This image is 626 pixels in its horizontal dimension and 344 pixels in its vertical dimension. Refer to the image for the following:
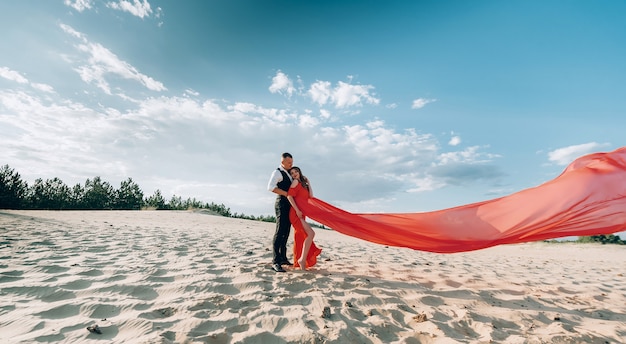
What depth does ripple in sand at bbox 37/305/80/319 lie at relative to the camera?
301 centimetres

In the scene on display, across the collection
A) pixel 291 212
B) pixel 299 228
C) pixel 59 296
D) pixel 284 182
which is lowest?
pixel 59 296

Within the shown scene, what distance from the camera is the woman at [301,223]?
511 centimetres

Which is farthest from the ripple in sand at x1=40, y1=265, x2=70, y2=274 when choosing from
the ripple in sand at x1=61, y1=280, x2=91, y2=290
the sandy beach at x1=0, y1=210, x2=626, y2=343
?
the ripple in sand at x1=61, y1=280, x2=91, y2=290

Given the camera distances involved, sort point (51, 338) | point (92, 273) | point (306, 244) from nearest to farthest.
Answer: point (51, 338) < point (92, 273) < point (306, 244)

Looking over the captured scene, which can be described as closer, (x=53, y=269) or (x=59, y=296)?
(x=59, y=296)

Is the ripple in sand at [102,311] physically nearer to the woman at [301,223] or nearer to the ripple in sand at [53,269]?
the ripple in sand at [53,269]

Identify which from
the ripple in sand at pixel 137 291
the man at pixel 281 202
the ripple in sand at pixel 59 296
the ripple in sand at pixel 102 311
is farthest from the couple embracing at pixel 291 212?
the ripple in sand at pixel 59 296

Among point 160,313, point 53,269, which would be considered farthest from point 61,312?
point 53,269

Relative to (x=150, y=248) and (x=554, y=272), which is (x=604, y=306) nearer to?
(x=554, y=272)

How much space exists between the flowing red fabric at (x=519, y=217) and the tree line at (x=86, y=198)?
19.9m

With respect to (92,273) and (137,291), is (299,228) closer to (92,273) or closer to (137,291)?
(137,291)

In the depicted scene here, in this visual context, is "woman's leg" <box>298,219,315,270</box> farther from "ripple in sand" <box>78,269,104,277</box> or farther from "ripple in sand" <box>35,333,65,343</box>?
"ripple in sand" <box>35,333,65,343</box>

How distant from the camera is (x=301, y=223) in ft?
17.1

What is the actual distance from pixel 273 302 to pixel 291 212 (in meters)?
1.90
